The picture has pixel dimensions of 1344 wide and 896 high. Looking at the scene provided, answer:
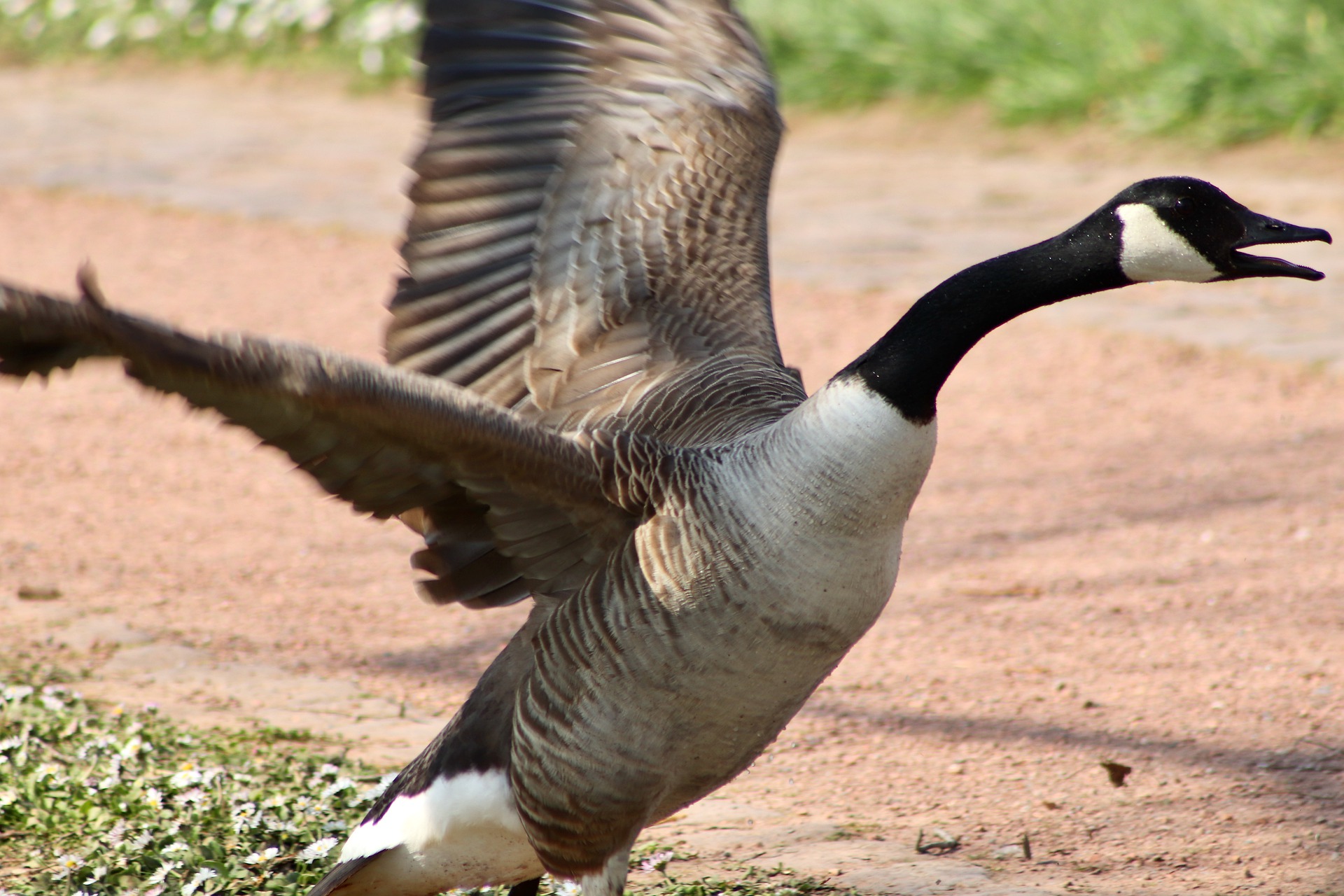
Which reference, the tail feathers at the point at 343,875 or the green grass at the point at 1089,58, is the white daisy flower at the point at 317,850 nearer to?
the tail feathers at the point at 343,875

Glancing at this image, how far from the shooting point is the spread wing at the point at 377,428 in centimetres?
239

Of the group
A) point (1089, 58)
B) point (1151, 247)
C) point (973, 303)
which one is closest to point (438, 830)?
point (973, 303)

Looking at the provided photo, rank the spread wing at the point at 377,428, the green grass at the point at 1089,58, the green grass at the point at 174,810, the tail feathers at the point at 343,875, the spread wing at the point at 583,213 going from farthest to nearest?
the green grass at the point at 1089,58 → the spread wing at the point at 583,213 → the green grass at the point at 174,810 → the tail feathers at the point at 343,875 → the spread wing at the point at 377,428

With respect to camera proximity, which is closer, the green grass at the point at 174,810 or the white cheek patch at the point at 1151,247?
the white cheek patch at the point at 1151,247

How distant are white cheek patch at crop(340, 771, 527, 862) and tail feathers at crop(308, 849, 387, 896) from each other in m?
0.02

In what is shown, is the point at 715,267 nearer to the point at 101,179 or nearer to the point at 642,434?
the point at 642,434

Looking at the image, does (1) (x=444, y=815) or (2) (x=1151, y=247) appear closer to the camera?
(2) (x=1151, y=247)

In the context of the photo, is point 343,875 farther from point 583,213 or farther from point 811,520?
point 583,213

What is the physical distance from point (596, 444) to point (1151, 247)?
1074 mm

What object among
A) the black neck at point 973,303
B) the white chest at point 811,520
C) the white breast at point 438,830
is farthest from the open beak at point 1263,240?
the white breast at point 438,830

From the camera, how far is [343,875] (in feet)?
10.3

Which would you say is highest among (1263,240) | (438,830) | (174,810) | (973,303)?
(1263,240)

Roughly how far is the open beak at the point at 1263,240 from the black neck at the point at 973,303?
0.20 metres

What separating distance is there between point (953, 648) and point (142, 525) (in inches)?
117
